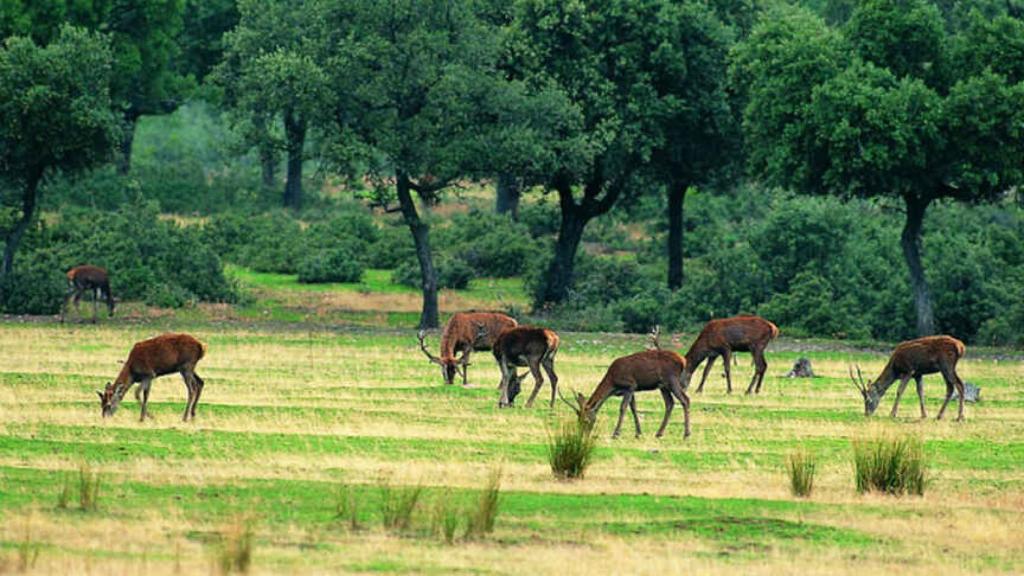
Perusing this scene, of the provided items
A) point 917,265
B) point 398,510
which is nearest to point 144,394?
point 398,510

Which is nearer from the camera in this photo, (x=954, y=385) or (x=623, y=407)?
(x=623, y=407)

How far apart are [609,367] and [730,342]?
612 centimetres

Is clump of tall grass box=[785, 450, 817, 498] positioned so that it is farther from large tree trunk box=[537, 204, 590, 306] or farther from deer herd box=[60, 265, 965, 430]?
large tree trunk box=[537, 204, 590, 306]

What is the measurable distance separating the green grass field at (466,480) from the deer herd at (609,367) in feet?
1.51

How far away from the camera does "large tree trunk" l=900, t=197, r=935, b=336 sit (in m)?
49.8

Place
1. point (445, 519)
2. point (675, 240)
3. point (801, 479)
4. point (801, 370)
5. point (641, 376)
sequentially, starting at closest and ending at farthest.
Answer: point (445, 519)
point (801, 479)
point (641, 376)
point (801, 370)
point (675, 240)

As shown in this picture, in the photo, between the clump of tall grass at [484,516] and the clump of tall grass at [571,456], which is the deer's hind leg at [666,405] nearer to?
the clump of tall grass at [571,456]

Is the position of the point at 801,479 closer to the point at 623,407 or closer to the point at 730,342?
the point at 623,407

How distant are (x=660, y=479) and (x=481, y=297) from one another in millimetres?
37396

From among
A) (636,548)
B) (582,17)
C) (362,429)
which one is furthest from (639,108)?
(636,548)

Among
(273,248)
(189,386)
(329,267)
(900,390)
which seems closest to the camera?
(189,386)

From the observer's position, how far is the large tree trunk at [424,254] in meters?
52.3

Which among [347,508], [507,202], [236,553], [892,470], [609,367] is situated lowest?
[347,508]

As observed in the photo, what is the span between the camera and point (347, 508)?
68.4 ft
